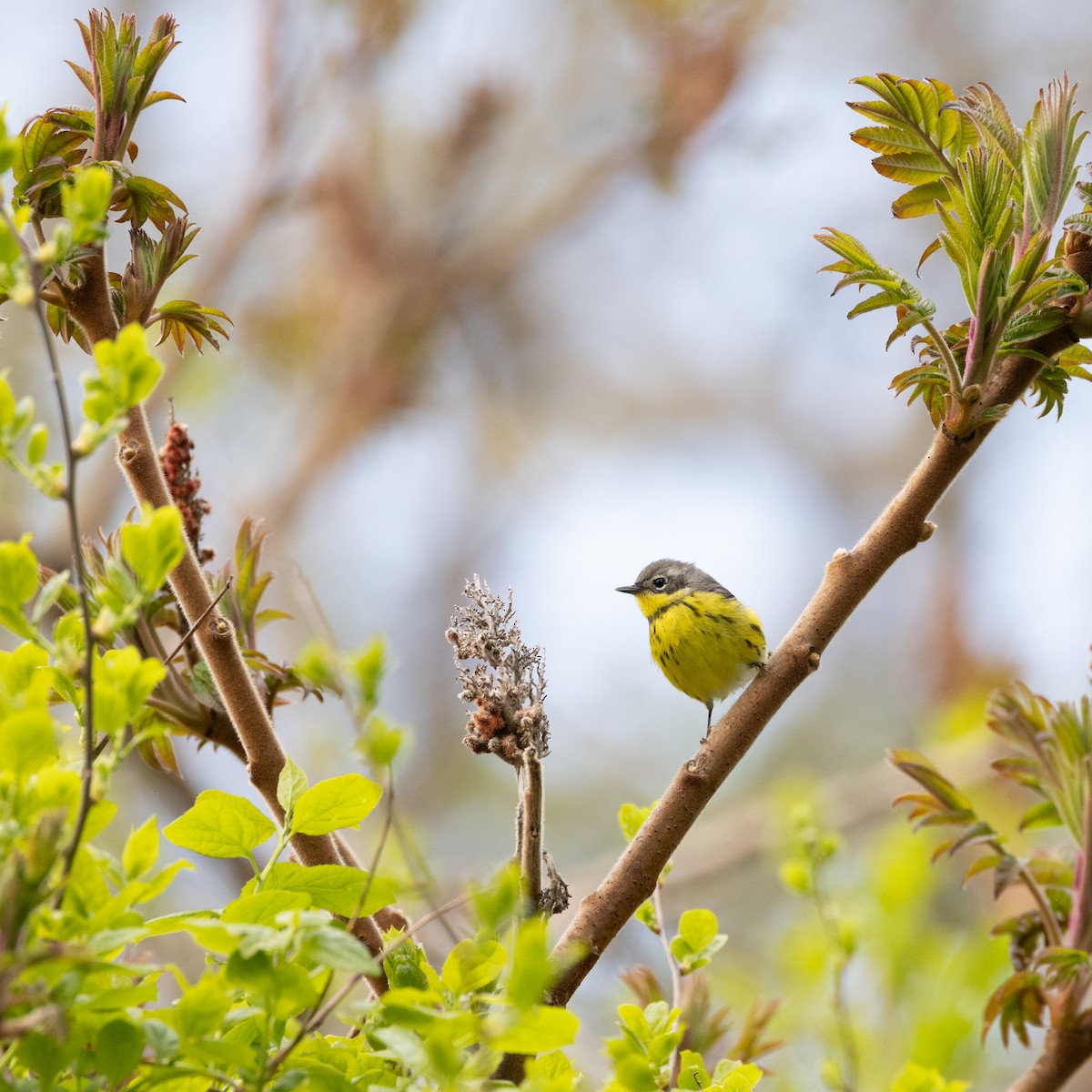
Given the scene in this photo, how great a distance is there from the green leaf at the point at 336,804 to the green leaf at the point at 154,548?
0.77 feet

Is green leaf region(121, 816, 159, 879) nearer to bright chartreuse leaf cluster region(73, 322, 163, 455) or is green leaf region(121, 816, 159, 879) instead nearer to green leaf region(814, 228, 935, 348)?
bright chartreuse leaf cluster region(73, 322, 163, 455)

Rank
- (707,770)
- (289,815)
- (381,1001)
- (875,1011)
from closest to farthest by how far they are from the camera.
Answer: (381,1001) → (289,815) → (707,770) → (875,1011)

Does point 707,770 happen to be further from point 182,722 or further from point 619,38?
point 619,38

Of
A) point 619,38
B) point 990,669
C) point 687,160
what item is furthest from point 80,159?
point 619,38

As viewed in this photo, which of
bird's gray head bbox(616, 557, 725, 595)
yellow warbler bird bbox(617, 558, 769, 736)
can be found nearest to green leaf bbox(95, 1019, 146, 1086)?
yellow warbler bird bbox(617, 558, 769, 736)

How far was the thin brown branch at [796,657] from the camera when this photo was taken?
1.08 m

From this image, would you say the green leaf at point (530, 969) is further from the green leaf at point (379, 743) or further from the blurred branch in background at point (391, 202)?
Result: the blurred branch in background at point (391, 202)

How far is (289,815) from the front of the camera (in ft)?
2.90

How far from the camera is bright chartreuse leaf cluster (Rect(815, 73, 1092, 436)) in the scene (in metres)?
1.14

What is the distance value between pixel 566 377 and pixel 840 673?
10.8 feet

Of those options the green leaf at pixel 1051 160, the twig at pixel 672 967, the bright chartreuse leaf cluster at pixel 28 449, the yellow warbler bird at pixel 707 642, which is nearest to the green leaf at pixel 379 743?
the bright chartreuse leaf cluster at pixel 28 449

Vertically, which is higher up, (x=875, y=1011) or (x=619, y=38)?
(x=619, y=38)

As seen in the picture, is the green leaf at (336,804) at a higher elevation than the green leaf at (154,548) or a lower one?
lower

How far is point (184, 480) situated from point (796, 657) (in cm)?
69
